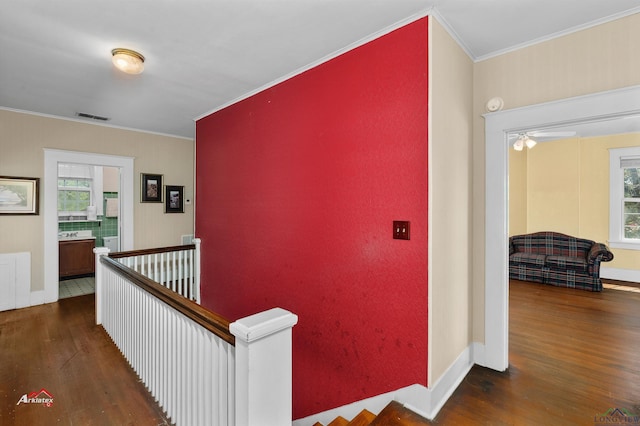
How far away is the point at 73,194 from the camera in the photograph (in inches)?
245

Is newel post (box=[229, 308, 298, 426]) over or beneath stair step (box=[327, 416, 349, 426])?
over

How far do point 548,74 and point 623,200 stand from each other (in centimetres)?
481

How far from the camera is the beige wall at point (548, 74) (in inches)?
73.9

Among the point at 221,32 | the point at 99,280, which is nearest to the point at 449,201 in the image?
the point at 221,32

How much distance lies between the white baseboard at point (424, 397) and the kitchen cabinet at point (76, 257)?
5.35 meters

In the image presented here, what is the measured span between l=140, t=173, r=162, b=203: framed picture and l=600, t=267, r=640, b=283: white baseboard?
7.73 metres

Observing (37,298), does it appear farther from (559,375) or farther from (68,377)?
(559,375)

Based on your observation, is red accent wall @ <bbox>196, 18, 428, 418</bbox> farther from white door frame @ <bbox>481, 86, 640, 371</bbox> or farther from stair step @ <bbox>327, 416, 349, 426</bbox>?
white door frame @ <bbox>481, 86, 640, 371</bbox>

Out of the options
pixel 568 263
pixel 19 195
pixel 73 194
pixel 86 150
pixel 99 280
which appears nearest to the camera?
pixel 99 280

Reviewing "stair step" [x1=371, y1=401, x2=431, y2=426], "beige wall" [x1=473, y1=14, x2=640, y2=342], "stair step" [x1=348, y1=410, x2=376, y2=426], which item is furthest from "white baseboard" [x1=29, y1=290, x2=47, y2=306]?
"beige wall" [x1=473, y1=14, x2=640, y2=342]

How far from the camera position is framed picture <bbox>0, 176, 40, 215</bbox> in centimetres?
376

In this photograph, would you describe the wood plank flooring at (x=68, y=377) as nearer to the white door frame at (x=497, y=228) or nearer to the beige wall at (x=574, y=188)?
the white door frame at (x=497, y=228)

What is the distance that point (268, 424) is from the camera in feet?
3.73

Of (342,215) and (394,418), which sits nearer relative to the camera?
(394,418)
